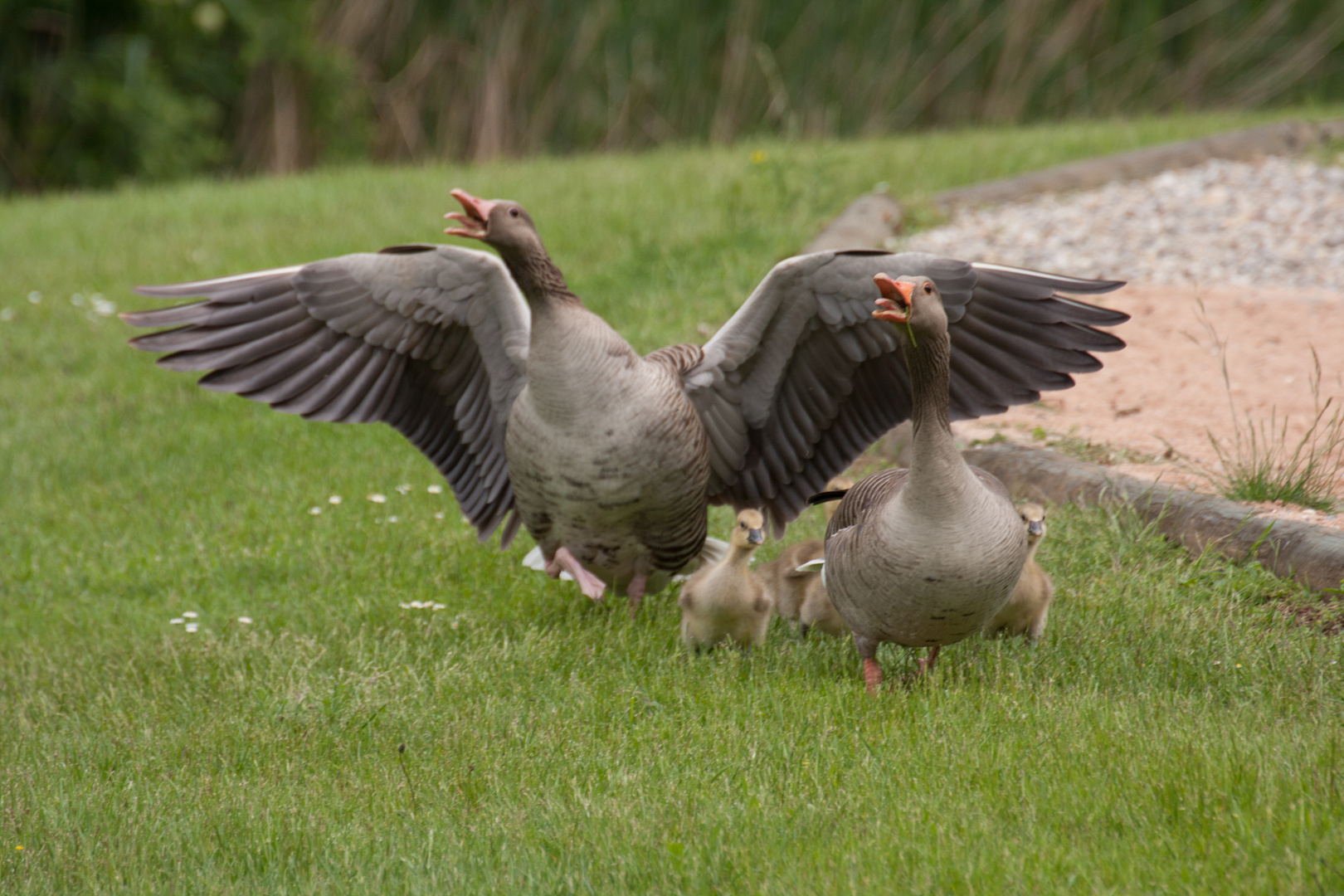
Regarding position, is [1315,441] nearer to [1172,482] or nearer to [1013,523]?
[1172,482]

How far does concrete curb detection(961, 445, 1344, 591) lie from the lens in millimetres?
4375

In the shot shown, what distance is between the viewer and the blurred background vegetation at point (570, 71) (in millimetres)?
12719

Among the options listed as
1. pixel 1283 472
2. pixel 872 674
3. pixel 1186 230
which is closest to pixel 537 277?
pixel 872 674

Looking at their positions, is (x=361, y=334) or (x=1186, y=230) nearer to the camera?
(x=361, y=334)

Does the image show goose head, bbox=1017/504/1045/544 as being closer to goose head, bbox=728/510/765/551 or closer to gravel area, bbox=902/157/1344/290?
goose head, bbox=728/510/765/551

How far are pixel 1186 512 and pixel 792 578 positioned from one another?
1530mm

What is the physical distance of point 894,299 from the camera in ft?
12.4

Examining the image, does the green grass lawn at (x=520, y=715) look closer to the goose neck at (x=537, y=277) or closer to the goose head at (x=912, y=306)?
the goose head at (x=912, y=306)

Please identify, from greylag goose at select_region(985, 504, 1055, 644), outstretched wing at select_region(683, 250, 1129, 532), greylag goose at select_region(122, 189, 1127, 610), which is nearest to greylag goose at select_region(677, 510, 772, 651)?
greylag goose at select_region(122, 189, 1127, 610)

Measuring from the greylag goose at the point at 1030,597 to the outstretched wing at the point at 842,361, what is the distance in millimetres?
523

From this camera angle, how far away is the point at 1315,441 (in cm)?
542

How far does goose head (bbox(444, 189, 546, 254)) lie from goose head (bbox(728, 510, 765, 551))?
124cm

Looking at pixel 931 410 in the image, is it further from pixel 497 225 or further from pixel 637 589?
pixel 637 589

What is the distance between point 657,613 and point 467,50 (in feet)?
31.5
